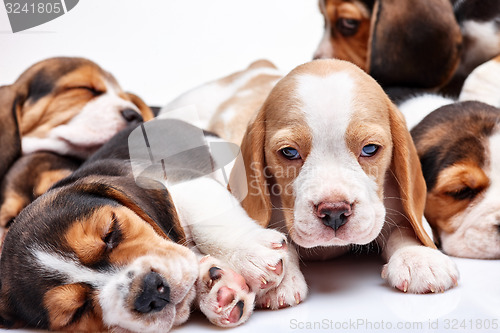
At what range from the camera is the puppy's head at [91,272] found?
2.59m

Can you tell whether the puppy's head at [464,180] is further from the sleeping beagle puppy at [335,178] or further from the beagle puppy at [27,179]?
the beagle puppy at [27,179]

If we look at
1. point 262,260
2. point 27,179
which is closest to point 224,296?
point 262,260

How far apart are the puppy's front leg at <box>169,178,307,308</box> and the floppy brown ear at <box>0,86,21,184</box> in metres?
1.56

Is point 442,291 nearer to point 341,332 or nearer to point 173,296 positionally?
point 341,332

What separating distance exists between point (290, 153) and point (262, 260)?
0.61 meters

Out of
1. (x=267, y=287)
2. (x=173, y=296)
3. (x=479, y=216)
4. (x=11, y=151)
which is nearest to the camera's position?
(x=173, y=296)

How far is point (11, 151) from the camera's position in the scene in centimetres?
449

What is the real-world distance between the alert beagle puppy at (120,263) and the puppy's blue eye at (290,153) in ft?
1.23

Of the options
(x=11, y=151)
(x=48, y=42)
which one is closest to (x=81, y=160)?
(x=11, y=151)

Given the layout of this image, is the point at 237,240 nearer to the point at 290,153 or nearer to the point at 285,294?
the point at 285,294

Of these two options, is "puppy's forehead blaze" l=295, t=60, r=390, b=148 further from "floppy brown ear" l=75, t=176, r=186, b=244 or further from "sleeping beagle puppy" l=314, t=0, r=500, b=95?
"sleeping beagle puppy" l=314, t=0, r=500, b=95

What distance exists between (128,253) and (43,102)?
2.51 meters

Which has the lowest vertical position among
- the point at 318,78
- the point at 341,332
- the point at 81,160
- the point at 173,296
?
the point at 81,160

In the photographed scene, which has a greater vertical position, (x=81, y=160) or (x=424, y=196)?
(x=424, y=196)
